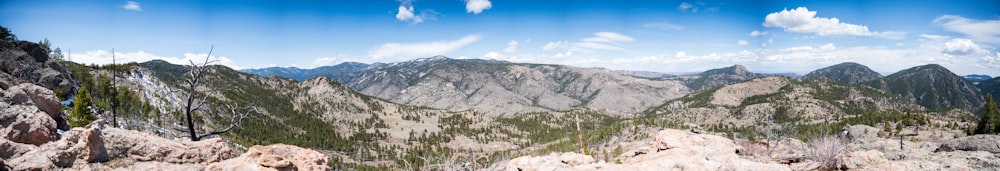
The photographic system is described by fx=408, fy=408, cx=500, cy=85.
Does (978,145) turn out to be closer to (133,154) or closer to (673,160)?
(673,160)

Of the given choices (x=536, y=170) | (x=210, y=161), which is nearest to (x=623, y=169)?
(x=536, y=170)

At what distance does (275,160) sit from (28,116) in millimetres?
14323

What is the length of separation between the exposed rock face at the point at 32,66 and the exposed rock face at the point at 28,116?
40141 mm

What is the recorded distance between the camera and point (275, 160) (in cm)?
1053

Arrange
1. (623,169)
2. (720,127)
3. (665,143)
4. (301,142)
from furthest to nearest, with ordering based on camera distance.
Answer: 1. (720,127)
2. (301,142)
3. (665,143)
4. (623,169)

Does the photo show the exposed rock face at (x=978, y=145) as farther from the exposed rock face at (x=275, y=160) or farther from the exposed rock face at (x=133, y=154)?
the exposed rock face at (x=133, y=154)

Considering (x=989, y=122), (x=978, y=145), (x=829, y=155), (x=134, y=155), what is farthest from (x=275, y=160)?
(x=989, y=122)

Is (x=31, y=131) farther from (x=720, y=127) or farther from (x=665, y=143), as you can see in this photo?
(x=720, y=127)

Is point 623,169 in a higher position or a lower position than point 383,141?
higher

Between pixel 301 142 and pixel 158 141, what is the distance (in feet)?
440

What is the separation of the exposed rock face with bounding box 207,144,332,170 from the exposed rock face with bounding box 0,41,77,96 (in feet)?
223

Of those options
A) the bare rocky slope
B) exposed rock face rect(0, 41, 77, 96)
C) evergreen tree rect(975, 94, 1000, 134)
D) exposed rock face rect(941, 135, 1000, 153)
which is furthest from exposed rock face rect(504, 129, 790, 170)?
evergreen tree rect(975, 94, 1000, 134)

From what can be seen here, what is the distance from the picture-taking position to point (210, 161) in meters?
11.3

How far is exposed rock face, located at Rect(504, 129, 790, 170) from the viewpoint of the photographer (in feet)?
37.9
